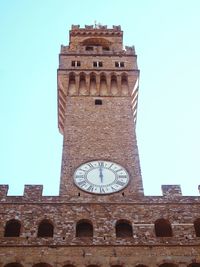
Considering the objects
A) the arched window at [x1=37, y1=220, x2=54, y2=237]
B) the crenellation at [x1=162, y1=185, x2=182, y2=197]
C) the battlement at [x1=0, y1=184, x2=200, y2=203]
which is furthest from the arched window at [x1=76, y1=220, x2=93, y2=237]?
the crenellation at [x1=162, y1=185, x2=182, y2=197]

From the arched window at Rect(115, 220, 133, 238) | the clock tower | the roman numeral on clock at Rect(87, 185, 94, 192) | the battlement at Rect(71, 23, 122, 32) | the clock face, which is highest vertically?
the battlement at Rect(71, 23, 122, 32)

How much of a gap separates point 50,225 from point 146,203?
3.91m

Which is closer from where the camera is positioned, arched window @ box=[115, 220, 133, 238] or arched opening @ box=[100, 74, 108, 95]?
arched window @ box=[115, 220, 133, 238]

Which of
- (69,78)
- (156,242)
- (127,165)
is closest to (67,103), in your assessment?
(69,78)

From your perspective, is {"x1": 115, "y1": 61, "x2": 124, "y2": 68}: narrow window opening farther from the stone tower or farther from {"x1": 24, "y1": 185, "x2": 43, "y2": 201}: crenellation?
{"x1": 24, "y1": 185, "x2": 43, "y2": 201}: crenellation

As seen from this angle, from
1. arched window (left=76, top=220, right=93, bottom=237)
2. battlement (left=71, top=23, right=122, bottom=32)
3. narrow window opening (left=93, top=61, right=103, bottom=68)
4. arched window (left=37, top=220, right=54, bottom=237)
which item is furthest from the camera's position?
battlement (left=71, top=23, right=122, bottom=32)

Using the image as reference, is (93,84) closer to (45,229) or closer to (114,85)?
(114,85)

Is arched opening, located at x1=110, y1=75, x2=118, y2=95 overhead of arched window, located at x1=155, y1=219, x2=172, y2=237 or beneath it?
overhead

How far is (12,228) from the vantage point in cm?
2109

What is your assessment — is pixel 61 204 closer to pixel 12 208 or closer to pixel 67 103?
pixel 12 208

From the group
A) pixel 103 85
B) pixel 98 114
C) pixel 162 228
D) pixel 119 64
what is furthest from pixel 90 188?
pixel 119 64

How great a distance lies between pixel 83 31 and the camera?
117 feet

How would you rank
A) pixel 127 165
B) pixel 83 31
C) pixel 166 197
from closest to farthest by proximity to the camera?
pixel 166 197, pixel 127 165, pixel 83 31

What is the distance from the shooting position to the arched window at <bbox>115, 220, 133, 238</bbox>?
2084cm
